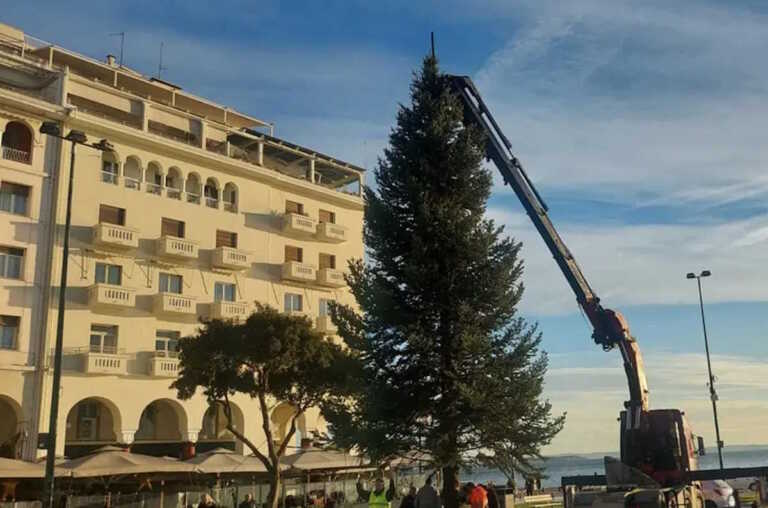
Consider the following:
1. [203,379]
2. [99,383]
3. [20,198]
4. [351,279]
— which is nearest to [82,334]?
[99,383]

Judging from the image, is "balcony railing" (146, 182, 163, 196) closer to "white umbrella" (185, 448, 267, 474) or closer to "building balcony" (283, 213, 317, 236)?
"building balcony" (283, 213, 317, 236)

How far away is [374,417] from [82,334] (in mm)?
21924

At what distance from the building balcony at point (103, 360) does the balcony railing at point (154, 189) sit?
860 centimetres

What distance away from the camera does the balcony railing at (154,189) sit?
4217 centimetres

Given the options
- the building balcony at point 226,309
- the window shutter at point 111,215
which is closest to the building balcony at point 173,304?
the building balcony at point 226,309

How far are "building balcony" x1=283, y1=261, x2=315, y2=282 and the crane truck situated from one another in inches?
800

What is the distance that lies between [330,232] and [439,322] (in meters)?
29.7

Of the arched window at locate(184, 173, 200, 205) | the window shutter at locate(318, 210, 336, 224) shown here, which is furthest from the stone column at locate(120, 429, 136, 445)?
the window shutter at locate(318, 210, 336, 224)

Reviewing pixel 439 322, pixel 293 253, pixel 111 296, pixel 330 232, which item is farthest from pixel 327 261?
pixel 439 322

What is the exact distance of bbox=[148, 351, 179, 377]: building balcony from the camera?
39281 millimetres

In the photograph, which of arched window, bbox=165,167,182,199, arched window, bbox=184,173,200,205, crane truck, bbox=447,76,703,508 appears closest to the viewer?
crane truck, bbox=447,76,703,508

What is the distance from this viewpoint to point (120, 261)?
3984 cm

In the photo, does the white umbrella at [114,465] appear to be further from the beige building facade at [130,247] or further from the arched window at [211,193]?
the arched window at [211,193]

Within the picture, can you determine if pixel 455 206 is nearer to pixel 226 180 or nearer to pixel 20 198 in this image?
pixel 20 198
